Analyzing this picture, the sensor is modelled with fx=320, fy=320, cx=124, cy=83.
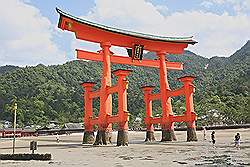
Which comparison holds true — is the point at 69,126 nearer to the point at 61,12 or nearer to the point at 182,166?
the point at 61,12

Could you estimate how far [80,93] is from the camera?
11162 cm

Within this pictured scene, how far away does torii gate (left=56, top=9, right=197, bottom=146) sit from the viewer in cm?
2173

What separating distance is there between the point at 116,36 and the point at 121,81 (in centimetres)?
444

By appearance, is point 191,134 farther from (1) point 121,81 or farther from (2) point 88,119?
(2) point 88,119

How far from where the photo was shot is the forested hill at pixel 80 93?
62.6 meters

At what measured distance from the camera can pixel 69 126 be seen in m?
73.9

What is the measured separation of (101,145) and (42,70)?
11078 centimetres

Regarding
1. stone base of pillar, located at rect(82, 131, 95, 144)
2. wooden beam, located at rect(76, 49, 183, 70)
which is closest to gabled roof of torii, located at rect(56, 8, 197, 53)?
wooden beam, located at rect(76, 49, 183, 70)

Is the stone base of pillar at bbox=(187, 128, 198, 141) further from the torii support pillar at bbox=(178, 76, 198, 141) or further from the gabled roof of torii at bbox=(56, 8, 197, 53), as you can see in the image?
the gabled roof of torii at bbox=(56, 8, 197, 53)

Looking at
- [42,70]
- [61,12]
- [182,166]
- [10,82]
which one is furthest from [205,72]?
[182,166]

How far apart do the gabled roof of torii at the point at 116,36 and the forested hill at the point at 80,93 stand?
116 ft

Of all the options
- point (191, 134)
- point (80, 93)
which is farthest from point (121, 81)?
point (80, 93)

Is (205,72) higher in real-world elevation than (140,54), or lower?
higher

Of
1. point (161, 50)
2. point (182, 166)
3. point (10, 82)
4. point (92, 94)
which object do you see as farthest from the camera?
point (10, 82)
